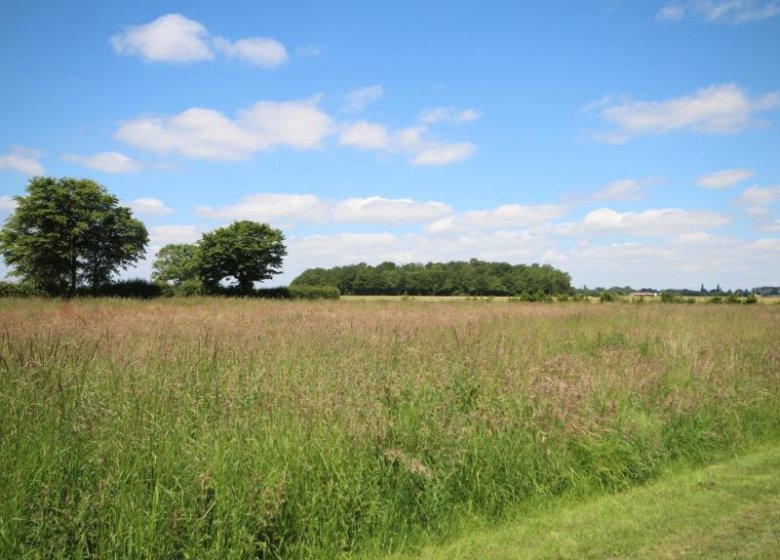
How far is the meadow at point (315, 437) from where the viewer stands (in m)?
3.58

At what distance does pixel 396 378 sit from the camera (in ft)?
19.9

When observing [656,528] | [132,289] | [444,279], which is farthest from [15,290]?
[444,279]

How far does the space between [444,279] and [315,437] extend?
83972 millimetres

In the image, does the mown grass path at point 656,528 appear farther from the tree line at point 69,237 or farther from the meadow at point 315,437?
the tree line at point 69,237

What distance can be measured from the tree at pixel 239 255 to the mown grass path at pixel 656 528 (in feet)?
161

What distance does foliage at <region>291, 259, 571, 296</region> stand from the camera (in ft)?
260

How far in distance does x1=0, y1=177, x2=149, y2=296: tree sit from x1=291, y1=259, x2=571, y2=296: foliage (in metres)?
43.6

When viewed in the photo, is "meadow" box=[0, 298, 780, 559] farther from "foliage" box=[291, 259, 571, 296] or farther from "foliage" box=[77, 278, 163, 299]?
"foliage" box=[291, 259, 571, 296]

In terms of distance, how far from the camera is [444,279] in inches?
3455

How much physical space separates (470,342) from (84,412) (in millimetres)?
5767

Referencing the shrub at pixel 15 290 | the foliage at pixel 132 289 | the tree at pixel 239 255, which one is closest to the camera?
the shrub at pixel 15 290

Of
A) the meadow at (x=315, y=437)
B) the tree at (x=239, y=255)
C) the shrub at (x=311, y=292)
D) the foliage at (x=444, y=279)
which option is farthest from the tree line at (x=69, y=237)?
the foliage at (x=444, y=279)

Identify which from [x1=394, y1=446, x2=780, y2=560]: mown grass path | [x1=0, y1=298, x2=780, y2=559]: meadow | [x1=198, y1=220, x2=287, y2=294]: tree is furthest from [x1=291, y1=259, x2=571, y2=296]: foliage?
[x1=394, y1=446, x2=780, y2=560]: mown grass path

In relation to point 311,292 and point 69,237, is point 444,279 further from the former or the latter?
point 69,237
